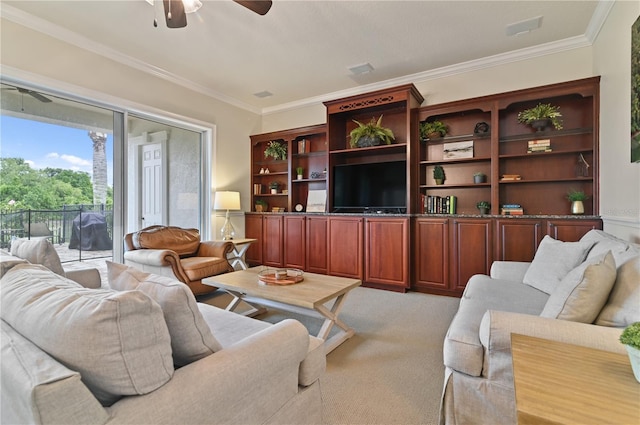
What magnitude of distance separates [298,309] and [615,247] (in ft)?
6.73

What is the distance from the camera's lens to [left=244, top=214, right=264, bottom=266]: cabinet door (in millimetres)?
5047

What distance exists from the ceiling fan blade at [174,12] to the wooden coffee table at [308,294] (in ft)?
6.59

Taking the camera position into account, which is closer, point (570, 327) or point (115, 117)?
point (570, 327)

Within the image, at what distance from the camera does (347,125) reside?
466cm

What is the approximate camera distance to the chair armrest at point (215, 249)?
376cm

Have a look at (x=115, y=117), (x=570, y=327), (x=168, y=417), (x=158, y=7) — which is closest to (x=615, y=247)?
(x=570, y=327)

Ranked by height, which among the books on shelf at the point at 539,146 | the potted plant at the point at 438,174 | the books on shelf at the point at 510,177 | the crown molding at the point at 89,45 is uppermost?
the crown molding at the point at 89,45

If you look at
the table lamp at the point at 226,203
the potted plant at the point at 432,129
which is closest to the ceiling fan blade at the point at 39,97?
the table lamp at the point at 226,203

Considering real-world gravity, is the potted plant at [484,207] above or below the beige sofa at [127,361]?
above

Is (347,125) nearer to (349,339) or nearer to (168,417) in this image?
(349,339)

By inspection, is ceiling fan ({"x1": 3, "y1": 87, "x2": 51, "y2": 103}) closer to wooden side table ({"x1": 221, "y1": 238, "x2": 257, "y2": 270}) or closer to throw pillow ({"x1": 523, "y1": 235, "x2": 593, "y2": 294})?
wooden side table ({"x1": 221, "y1": 238, "x2": 257, "y2": 270})

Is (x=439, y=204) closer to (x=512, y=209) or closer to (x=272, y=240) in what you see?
(x=512, y=209)

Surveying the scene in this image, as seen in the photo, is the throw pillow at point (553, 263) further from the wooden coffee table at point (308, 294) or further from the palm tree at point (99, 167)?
the palm tree at point (99, 167)

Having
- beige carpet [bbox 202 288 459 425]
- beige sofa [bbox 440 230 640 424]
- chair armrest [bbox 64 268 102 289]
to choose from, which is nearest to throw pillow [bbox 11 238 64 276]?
chair armrest [bbox 64 268 102 289]
